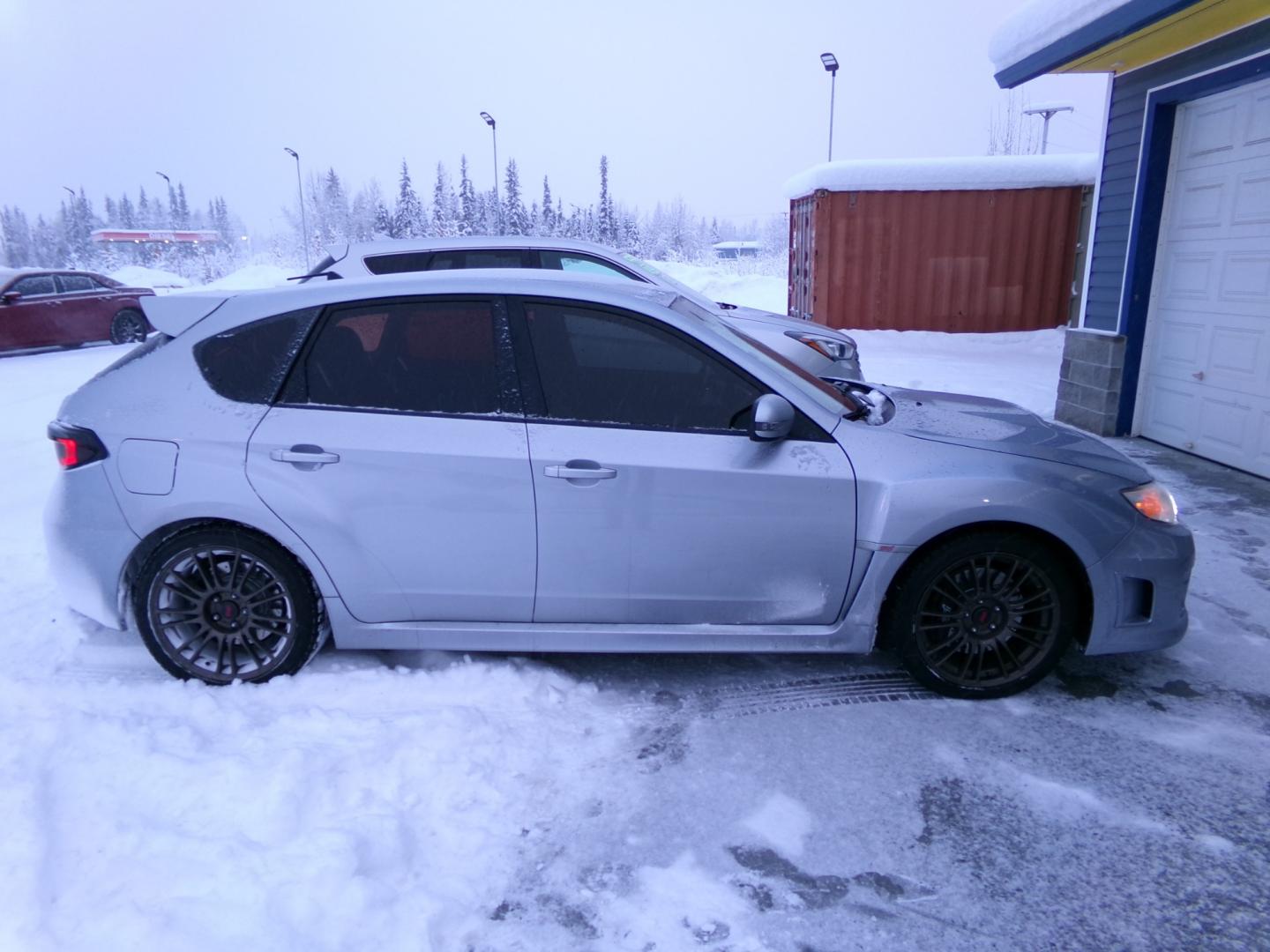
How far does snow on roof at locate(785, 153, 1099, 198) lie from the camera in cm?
1402

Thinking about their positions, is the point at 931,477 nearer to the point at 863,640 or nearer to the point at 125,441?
the point at 863,640

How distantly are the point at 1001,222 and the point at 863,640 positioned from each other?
13.0 meters

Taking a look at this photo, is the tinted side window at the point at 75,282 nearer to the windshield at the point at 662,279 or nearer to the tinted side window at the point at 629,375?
the windshield at the point at 662,279

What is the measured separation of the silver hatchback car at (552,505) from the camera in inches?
129

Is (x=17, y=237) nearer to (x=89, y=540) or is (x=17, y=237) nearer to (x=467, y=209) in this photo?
(x=467, y=209)

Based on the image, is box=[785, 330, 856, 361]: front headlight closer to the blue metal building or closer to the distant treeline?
the blue metal building

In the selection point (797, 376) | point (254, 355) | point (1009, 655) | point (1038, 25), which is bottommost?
point (1009, 655)

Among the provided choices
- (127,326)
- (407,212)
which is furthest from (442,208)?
(127,326)

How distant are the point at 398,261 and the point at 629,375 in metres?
4.35

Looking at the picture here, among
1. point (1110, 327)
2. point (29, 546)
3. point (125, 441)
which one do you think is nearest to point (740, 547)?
point (125, 441)

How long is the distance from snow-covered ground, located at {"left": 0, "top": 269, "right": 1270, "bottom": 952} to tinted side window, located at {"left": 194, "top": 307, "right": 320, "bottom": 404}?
3.98ft

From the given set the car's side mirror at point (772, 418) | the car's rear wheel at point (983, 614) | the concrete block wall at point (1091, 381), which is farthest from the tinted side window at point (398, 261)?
the concrete block wall at point (1091, 381)

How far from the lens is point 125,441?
339 cm

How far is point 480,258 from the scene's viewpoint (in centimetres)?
715
